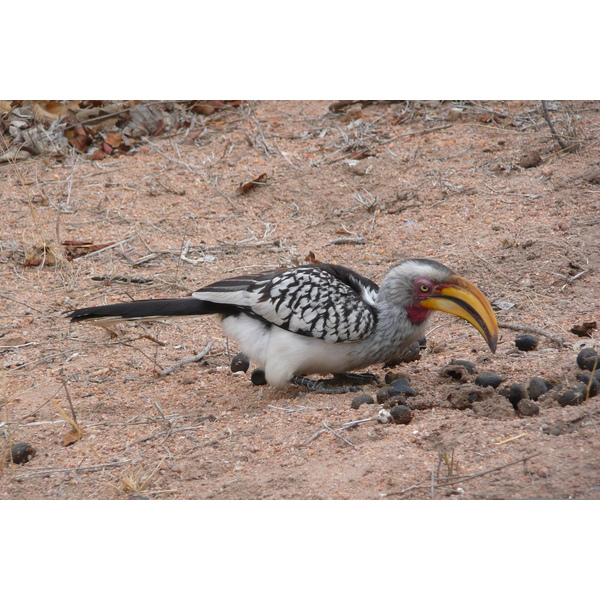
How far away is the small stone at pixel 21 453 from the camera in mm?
3248

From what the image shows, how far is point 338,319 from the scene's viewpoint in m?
3.63

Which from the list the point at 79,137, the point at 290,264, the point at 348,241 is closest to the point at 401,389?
the point at 290,264

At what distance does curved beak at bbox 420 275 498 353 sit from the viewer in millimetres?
3500

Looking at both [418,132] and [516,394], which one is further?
[418,132]

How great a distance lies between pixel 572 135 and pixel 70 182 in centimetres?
415

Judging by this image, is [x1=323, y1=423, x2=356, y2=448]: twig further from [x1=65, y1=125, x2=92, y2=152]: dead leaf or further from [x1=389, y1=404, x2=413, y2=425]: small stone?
[x1=65, y1=125, x2=92, y2=152]: dead leaf

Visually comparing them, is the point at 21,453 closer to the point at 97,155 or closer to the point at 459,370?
the point at 459,370

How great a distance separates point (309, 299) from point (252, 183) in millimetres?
2762

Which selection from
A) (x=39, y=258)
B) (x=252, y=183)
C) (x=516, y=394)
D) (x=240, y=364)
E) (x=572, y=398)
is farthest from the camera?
(x=252, y=183)

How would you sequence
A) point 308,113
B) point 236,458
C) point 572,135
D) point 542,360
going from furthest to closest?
point 308,113 < point 572,135 < point 542,360 < point 236,458

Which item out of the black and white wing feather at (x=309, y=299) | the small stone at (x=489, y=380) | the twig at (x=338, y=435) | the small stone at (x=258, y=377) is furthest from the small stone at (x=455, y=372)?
the small stone at (x=258, y=377)

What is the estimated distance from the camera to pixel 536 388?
10.4 ft

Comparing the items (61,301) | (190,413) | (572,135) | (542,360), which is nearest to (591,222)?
(572,135)
